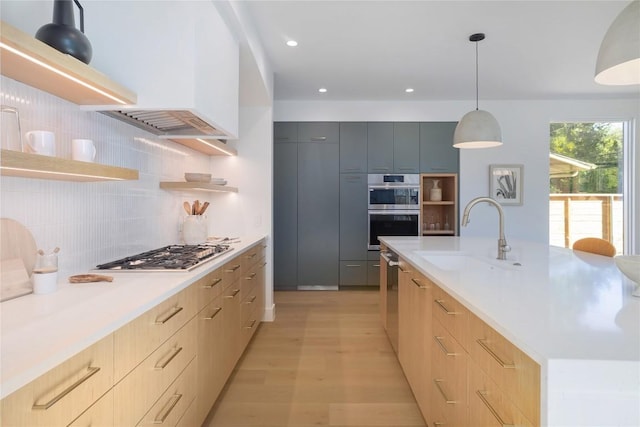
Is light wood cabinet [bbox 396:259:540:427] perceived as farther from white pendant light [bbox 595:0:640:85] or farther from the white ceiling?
the white ceiling

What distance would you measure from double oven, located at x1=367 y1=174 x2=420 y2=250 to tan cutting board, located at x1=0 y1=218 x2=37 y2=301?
385cm

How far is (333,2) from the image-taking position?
7.95ft

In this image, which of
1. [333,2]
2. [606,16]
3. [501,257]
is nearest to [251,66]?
[333,2]

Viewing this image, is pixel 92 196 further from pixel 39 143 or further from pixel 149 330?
pixel 149 330

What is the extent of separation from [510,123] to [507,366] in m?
4.88

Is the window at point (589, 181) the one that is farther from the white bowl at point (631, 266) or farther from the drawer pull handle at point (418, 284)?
the white bowl at point (631, 266)

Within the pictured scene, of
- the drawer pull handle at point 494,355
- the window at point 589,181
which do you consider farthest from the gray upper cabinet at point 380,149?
the drawer pull handle at point 494,355

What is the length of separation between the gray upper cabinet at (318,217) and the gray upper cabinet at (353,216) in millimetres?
73

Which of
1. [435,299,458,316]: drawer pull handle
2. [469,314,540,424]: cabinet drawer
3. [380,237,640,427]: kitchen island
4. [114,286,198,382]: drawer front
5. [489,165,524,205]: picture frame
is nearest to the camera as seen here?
[380,237,640,427]: kitchen island

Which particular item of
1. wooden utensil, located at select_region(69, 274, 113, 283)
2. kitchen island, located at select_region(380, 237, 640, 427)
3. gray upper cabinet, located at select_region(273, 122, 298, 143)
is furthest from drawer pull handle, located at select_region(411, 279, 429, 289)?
gray upper cabinet, located at select_region(273, 122, 298, 143)

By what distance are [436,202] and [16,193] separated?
14.8 ft

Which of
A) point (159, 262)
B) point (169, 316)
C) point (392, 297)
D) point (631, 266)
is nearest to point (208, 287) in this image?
point (159, 262)

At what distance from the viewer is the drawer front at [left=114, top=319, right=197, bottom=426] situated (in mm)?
1031

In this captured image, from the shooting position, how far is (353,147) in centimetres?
470
